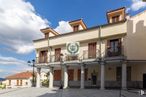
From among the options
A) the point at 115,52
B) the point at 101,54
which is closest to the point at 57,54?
the point at 101,54

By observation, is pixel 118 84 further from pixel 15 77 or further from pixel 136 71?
pixel 15 77

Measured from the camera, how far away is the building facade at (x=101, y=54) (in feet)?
89.3

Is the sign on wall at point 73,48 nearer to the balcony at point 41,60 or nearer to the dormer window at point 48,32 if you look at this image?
the balcony at point 41,60

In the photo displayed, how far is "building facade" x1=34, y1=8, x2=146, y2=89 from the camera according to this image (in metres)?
27.2

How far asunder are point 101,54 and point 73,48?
4.48 meters

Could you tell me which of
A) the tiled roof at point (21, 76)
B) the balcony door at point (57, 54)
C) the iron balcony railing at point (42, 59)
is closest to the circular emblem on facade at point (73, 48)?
the balcony door at point (57, 54)

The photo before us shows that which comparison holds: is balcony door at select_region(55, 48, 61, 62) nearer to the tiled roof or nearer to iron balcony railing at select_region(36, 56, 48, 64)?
iron balcony railing at select_region(36, 56, 48, 64)

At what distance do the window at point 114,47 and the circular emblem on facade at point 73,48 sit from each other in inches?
182

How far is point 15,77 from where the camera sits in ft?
211

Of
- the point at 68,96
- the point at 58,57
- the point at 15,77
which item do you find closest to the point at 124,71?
the point at 68,96

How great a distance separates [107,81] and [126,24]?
7603 mm

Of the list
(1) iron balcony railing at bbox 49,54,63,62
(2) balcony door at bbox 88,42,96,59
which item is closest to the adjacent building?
(1) iron balcony railing at bbox 49,54,63,62

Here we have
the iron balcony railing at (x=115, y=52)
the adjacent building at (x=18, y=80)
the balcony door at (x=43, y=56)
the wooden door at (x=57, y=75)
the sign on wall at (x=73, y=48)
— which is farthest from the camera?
the adjacent building at (x=18, y=80)

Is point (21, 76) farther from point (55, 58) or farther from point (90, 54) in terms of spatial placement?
point (90, 54)
